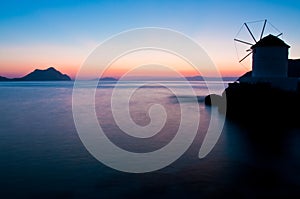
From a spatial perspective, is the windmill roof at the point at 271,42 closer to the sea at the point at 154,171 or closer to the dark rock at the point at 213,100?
the sea at the point at 154,171

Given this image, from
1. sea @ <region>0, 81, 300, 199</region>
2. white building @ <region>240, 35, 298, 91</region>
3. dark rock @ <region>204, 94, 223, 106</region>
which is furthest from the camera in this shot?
dark rock @ <region>204, 94, 223, 106</region>

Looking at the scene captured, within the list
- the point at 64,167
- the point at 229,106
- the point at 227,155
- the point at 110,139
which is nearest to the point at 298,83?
the point at 229,106

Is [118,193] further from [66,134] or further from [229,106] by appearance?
[229,106]

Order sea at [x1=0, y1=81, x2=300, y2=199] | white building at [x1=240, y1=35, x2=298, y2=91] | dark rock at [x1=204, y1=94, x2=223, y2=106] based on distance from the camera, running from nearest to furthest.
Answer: sea at [x1=0, y1=81, x2=300, y2=199] → white building at [x1=240, y1=35, x2=298, y2=91] → dark rock at [x1=204, y1=94, x2=223, y2=106]

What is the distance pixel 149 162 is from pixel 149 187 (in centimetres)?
315

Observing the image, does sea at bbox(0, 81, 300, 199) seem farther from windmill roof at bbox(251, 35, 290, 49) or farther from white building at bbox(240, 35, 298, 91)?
windmill roof at bbox(251, 35, 290, 49)

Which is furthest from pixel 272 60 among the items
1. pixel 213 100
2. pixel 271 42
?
pixel 213 100

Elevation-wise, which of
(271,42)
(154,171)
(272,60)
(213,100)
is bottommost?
(154,171)

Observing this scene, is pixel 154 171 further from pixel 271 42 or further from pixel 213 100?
pixel 213 100

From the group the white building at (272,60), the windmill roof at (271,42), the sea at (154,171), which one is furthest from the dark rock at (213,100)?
the sea at (154,171)

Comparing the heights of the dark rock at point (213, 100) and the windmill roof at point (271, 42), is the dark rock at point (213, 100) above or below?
below

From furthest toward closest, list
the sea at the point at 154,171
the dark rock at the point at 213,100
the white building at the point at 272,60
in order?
1. the dark rock at the point at 213,100
2. the white building at the point at 272,60
3. the sea at the point at 154,171

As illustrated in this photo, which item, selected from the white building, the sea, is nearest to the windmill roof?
the white building

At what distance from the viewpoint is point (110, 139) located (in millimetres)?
18031
